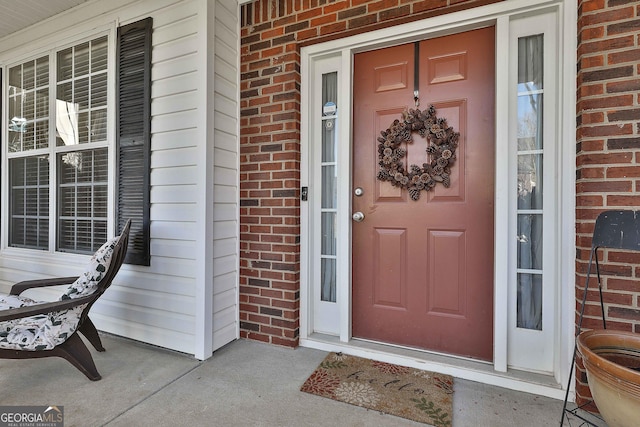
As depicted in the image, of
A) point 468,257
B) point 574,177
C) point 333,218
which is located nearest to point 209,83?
point 333,218

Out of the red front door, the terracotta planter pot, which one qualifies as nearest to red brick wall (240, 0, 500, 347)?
the red front door

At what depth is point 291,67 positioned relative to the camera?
7.02 feet

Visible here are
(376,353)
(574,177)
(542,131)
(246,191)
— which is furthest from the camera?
(246,191)

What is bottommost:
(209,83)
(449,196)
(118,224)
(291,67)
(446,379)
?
(446,379)

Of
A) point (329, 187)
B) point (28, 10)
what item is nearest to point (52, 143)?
point (28, 10)

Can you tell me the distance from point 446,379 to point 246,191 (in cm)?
177

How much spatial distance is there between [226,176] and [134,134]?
0.78 metres

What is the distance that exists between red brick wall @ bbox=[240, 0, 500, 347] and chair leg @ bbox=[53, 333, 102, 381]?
91cm

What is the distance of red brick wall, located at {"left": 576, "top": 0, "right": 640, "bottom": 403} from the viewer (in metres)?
1.41

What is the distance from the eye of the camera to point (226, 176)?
2213 millimetres

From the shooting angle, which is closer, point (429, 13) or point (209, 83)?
point (429, 13)

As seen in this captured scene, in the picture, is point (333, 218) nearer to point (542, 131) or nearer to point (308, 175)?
point (308, 175)

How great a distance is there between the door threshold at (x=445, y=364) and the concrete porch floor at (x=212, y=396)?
0.05m

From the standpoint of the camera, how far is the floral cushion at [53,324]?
5.32 ft
